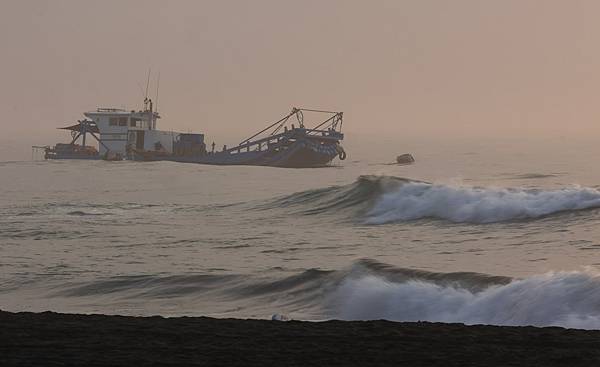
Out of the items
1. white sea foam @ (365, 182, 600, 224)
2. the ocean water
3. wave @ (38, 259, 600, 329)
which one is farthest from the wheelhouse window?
wave @ (38, 259, 600, 329)

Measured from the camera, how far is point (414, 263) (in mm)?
23812

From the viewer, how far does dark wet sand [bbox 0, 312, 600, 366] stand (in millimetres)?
9117

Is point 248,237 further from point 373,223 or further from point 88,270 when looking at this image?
point 88,270

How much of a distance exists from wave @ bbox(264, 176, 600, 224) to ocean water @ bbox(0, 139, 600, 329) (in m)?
0.08

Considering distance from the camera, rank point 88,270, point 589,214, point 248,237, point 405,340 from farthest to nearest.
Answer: point 589,214, point 248,237, point 88,270, point 405,340

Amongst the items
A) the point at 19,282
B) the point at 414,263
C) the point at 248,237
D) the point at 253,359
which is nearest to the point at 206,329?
the point at 253,359

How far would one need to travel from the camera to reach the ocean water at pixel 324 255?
706 inches

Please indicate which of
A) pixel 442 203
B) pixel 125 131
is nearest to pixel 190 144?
pixel 125 131

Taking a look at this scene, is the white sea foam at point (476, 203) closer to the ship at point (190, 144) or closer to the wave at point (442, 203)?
the wave at point (442, 203)

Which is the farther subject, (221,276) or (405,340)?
(221,276)

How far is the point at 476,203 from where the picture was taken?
37594 mm

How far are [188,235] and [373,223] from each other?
21.7 feet

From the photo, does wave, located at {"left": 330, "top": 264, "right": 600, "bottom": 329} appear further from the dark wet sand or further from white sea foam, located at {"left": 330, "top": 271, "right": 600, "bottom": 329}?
the dark wet sand

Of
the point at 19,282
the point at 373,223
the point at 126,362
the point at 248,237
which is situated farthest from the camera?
the point at 373,223
